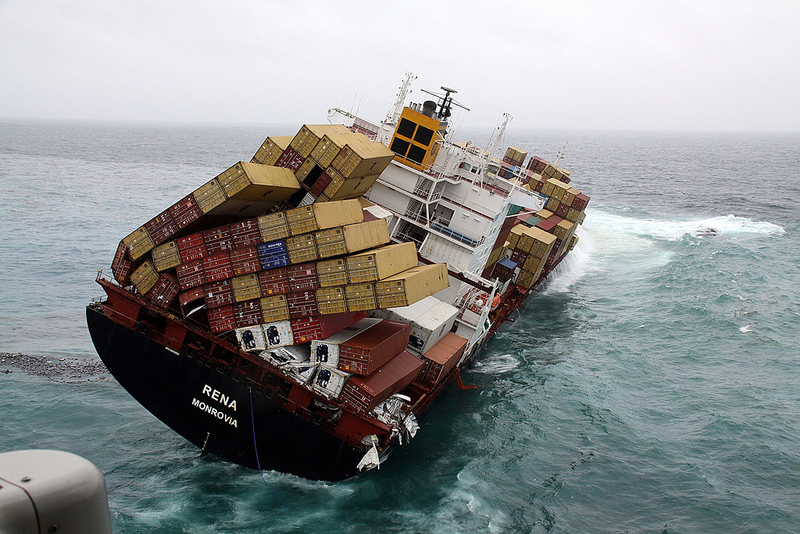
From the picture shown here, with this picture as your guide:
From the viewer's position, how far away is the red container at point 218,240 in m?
26.1

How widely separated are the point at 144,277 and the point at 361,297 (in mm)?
10208

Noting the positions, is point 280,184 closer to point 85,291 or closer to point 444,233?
point 444,233

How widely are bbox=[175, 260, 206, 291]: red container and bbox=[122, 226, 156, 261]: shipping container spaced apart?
1.93 m

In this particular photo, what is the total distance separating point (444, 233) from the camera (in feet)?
122

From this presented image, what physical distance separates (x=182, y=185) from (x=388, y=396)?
79618 millimetres

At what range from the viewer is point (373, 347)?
25.0 m

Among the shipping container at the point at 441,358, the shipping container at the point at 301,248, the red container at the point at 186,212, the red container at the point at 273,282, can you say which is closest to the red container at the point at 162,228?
the red container at the point at 186,212

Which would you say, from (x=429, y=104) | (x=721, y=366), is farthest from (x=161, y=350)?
(x=721, y=366)

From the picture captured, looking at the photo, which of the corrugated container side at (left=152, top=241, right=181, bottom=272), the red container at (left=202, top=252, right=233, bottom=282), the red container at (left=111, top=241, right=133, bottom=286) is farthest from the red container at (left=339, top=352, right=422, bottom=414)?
the red container at (left=111, top=241, right=133, bottom=286)

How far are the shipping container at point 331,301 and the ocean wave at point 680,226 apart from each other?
2472 inches

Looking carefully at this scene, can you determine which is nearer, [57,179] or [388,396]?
[388,396]

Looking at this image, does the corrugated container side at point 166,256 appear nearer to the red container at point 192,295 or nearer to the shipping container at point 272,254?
the red container at point 192,295

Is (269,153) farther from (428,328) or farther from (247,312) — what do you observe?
(428,328)

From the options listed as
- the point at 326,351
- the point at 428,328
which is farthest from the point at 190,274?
the point at 428,328
